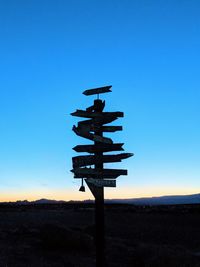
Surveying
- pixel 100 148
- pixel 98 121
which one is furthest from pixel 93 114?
pixel 100 148

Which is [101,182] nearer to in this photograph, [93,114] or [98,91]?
[93,114]

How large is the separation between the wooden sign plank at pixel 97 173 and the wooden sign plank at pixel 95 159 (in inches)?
9.4

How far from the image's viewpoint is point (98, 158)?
11711 millimetres

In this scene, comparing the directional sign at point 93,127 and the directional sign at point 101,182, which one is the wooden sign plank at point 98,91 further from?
the directional sign at point 101,182

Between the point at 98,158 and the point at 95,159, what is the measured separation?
0.28 feet

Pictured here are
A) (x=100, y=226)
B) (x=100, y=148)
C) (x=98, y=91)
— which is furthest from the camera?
(x=98, y=91)

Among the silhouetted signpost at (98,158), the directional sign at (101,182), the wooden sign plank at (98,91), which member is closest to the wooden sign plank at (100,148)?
the silhouetted signpost at (98,158)

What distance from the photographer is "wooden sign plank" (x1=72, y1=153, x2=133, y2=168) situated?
1166 cm

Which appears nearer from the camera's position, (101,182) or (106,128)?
(101,182)

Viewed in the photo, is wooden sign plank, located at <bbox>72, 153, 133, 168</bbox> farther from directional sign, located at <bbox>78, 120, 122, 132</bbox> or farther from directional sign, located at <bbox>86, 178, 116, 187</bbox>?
directional sign, located at <bbox>78, 120, 122, 132</bbox>

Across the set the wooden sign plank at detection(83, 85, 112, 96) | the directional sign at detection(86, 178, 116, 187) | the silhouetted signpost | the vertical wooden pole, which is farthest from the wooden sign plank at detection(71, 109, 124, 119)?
the directional sign at detection(86, 178, 116, 187)

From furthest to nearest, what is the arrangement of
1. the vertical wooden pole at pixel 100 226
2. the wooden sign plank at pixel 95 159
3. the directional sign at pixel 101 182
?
the wooden sign plank at pixel 95 159, the vertical wooden pole at pixel 100 226, the directional sign at pixel 101 182

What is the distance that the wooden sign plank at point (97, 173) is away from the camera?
1138 cm

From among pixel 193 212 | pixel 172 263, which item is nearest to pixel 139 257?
pixel 172 263
